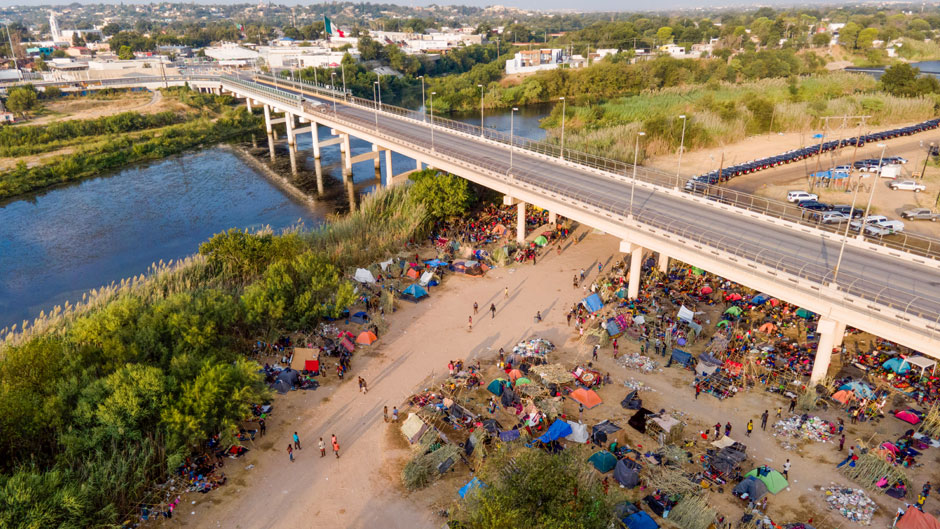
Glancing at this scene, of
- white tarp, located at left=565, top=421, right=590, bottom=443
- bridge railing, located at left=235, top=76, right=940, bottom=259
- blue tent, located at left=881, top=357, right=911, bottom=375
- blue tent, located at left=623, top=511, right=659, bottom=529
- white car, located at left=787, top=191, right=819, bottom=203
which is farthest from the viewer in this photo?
white car, located at left=787, top=191, right=819, bottom=203

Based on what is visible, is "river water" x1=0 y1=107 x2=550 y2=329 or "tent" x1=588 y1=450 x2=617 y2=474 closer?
"tent" x1=588 y1=450 x2=617 y2=474

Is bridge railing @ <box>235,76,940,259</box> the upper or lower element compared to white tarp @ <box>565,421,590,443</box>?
upper

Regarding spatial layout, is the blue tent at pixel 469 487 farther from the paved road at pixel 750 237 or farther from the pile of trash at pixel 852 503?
the paved road at pixel 750 237

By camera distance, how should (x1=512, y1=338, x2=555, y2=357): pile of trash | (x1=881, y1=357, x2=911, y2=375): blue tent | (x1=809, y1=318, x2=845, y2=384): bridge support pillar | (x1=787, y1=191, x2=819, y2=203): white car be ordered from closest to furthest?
(x1=809, y1=318, x2=845, y2=384): bridge support pillar < (x1=881, y1=357, x2=911, y2=375): blue tent < (x1=512, y1=338, x2=555, y2=357): pile of trash < (x1=787, y1=191, x2=819, y2=203): white car

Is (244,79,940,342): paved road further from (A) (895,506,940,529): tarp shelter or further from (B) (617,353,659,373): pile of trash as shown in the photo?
(A) (895,506,940,529): tarp shelter

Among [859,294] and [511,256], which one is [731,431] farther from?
[511,256]

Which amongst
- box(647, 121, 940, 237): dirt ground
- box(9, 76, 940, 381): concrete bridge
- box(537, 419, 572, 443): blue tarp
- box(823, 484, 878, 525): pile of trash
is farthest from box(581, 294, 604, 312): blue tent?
box(647, 121, 940, 237): dirt ground

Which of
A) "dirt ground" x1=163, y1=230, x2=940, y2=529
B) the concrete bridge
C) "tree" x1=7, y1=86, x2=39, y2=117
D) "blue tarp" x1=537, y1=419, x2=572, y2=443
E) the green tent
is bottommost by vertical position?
"dirt ground" x1=163, y1=230, x2=940, y2=529
